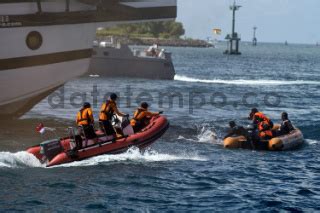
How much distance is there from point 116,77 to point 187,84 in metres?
6.71

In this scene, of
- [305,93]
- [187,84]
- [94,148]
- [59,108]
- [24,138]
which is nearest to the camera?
[94,148]

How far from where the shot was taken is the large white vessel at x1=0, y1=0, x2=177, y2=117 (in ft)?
76.1

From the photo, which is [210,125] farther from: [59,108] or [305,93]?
[305,93]

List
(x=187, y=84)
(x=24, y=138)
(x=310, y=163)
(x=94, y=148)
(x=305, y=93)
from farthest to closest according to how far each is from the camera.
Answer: (x=187, y=84) < (x=305, y=93) < (x=24, y=138) < (x=310, y=163) < (x=94, y=148)

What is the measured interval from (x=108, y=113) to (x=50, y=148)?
232 centimetres

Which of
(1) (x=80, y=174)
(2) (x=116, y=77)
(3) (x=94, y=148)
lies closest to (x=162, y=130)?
(3) (x=94, y=148)

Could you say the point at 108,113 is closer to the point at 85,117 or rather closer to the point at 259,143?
the point at 85,117

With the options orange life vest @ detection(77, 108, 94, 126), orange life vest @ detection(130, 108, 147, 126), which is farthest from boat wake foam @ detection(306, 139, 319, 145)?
orange life vest @ detection(77, 108, 94, 126)

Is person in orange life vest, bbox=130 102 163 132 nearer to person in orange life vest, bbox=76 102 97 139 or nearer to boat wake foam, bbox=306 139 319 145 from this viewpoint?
person in orange life vest, bbox=76 102 97 139

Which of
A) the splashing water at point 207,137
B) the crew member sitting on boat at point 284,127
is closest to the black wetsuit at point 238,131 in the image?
the splashing water at point 207,137

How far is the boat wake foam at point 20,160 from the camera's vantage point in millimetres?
18703

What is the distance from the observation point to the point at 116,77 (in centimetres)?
5616

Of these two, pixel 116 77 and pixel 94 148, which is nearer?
pixel 94 148

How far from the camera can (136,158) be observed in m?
20.3
